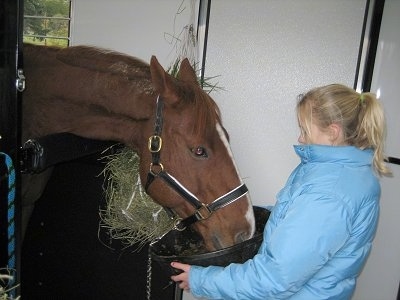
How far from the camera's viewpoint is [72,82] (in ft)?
3.95

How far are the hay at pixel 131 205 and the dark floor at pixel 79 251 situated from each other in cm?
11

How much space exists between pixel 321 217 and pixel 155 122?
63cm

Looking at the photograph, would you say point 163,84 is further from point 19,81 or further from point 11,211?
point 11,211

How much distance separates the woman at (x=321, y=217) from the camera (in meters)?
0.72

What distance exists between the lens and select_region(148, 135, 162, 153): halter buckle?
1121 mm

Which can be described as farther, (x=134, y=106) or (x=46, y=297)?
(x=46, y=297)

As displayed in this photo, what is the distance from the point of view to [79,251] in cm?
162

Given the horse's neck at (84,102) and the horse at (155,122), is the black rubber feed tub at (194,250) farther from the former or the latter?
the horse's neck at (84,102)

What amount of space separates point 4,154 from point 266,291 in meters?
0.70

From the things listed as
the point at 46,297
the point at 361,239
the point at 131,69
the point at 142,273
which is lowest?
the point at 46,297

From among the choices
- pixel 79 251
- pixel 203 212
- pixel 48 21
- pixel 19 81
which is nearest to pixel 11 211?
pixel 19 81

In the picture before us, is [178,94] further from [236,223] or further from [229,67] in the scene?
[229,67]

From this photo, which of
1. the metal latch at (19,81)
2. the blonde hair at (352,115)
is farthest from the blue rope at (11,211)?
the blonde hair at (352,115)

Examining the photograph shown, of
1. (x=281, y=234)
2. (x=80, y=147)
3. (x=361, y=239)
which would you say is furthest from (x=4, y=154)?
(x=361, y=239)
